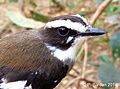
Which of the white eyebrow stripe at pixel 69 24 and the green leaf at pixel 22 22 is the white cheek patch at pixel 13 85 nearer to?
the white eyebrow stripe at pixel 69 24

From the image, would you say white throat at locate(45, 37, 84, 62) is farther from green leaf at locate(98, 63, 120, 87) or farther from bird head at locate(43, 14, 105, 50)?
green leaf at locate(98, 63, 120, 87)

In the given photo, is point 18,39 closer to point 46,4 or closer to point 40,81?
point 40,81

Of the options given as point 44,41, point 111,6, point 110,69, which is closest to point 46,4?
point 111,6

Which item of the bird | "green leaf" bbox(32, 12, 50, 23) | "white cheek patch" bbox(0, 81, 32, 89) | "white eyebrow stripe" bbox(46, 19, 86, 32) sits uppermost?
"white eyebrow stripe" bbox(46, 19, 86, 32)

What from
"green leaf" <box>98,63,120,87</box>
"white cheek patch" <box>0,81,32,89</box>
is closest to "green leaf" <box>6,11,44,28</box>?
"green leaf" <box>98,63,120,87</box>

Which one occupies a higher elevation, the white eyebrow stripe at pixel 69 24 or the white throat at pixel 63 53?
the white eyebrow stripe at pixel 69 24

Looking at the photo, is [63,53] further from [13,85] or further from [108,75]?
[108,75]

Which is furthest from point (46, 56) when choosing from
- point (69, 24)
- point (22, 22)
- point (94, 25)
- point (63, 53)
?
point (94, 25)

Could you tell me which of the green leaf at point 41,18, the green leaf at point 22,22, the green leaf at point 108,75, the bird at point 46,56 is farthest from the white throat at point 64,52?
the green leaf at point 41,18
